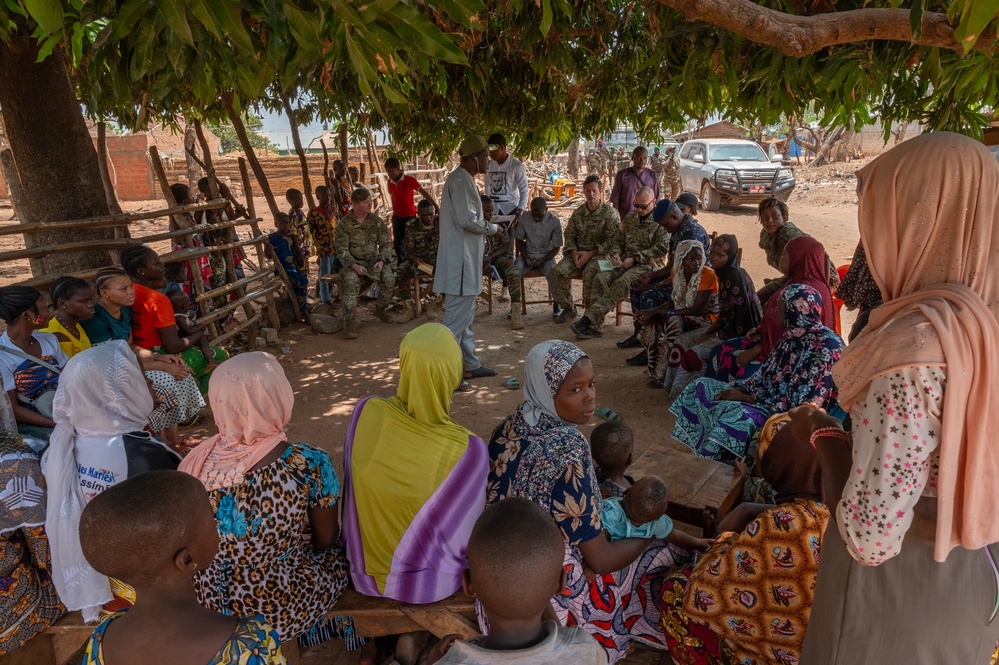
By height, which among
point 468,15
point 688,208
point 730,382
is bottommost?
point 730,382

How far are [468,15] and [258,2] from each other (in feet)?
2.17

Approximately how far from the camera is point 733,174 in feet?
54.1

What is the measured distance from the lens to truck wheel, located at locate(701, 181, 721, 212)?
1694 centimetres

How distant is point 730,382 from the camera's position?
4059 mm

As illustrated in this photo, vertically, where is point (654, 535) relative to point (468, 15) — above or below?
below

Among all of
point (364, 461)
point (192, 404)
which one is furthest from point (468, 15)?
point (192, 404)

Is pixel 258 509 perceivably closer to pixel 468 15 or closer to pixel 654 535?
pixel 654 535

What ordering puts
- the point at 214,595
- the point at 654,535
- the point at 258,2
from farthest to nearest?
the point at 654,535 → the point at 214,595 → the point at 258,2

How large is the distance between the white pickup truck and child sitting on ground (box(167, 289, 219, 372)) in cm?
1466

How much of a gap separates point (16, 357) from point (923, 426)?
3.87m

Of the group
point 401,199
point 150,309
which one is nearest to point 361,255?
point 401,199

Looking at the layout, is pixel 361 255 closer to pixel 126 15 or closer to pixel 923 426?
pixel 126 15

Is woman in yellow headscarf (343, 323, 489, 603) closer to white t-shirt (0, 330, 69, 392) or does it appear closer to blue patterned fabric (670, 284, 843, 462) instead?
blue patterned fabric (670, 284, 843, 462)

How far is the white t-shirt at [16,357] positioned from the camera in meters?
3.17
